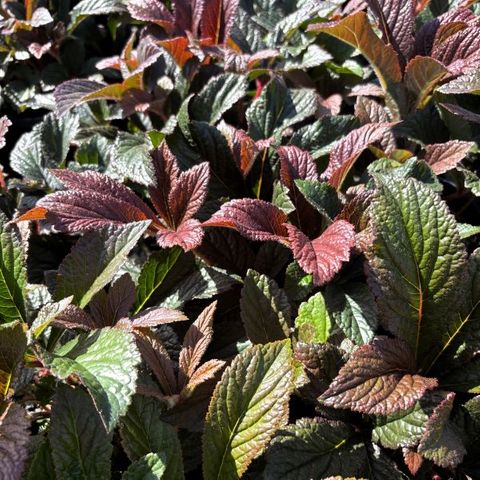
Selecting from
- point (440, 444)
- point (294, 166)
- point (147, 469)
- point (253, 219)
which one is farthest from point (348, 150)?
point (147, 469)

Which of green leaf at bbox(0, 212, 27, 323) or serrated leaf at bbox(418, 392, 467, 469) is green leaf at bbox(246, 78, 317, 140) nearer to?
green leaf at bbox(0, 212, 27, 323)

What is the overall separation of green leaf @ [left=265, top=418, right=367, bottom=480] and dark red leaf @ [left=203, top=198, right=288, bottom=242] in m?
0.34

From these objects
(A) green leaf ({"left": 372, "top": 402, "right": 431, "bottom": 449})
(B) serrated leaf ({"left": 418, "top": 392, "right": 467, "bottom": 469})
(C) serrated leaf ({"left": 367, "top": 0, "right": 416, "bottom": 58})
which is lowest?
(A) green leaf ({"left": 372, "top": 402, "right": 431, "bottom": 449})

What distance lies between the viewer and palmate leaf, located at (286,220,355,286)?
1077 millimetres

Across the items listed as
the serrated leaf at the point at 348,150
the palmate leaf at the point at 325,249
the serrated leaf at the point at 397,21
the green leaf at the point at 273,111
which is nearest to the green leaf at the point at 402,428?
the palmate leaf at the point at 325,249

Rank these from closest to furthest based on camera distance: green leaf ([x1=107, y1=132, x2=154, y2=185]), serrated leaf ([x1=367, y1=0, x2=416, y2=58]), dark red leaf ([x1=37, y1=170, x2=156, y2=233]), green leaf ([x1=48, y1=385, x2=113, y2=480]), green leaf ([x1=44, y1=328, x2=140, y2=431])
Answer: green leaf ([x1=44, y1=328, x2=140, y2=431]) < green leaf ([x1=48, y1=385, x2=113, y2=480]) < dark red leaf ([x1=37, y1=170, x2=156, y2=233]) < green leaf ([x1=107, y1=132, x2=154, y2=185]) < serrated leaf ([x1=367, y1=0, x2=416, y2=58])

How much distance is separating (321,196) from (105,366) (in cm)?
51

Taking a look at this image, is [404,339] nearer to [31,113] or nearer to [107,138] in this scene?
[107,138]

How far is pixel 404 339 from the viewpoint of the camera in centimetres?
108

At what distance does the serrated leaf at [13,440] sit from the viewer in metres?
0.89

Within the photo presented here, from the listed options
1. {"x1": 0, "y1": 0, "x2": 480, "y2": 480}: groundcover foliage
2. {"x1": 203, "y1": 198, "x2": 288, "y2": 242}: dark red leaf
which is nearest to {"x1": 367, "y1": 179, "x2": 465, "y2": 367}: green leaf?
{"x1": 0, "y1": 0, "x2": 480, "y2": 480}: groundcover foliage

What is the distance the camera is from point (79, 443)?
3.26ft

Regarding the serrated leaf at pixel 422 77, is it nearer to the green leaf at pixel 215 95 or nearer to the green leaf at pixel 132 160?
the green leaf at pixel 215 95

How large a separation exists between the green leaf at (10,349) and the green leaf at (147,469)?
0.77ft
